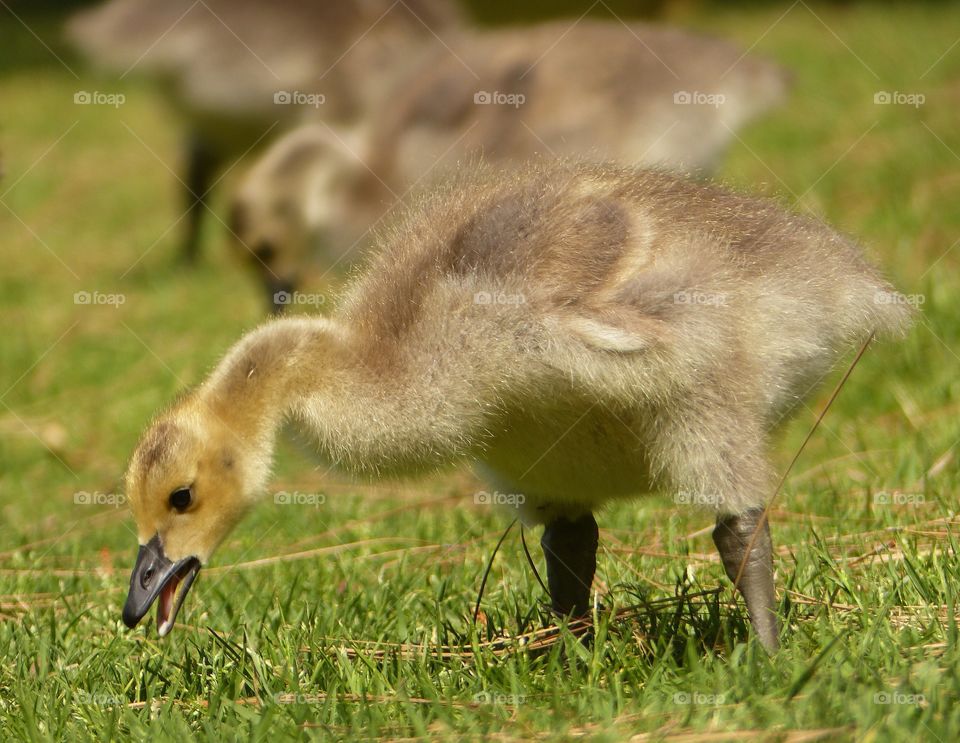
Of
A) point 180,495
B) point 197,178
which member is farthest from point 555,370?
point 197,178

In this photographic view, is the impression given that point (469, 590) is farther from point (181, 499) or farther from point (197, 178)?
point (197, 178)

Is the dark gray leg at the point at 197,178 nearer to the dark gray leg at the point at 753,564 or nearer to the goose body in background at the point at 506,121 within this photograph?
the goose body in background at the point at 506,121

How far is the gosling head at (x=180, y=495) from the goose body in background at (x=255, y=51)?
5.00 meters

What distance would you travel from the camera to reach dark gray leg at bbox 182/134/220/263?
25.7ft

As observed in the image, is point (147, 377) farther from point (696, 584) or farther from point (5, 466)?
point (696, 584)

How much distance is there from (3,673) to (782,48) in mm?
9022

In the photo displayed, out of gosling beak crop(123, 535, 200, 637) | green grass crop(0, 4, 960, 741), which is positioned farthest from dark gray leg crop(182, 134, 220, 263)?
gosling beak crop(123, 535, 200, 637)

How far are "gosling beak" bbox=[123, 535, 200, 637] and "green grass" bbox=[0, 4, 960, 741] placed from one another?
0.45 ft

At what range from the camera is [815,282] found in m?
2.54

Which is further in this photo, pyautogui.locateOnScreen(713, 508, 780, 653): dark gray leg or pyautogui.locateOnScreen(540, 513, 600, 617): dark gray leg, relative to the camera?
pyautogui.locateOnScreen(540, 513, 600, 617): dark gray leg

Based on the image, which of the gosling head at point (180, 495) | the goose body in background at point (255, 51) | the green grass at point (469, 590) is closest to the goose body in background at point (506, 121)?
the green grass at point (469, 590)

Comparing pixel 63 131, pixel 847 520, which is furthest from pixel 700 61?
pixel 63 131

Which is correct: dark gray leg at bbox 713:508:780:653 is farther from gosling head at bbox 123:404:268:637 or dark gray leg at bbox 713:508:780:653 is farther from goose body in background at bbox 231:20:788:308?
goose body in background at bbox 231:20:788:308

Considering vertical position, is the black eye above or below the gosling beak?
above
